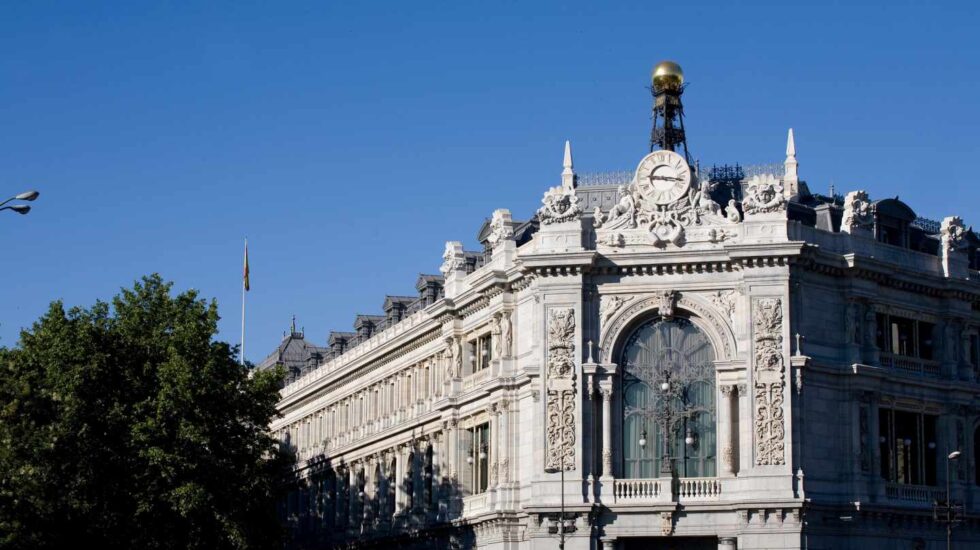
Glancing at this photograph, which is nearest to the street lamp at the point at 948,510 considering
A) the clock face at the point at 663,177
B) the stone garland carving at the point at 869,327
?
the stone garland carving at the point at 869,327

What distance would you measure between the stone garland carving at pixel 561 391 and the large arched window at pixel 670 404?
2458 millimetres

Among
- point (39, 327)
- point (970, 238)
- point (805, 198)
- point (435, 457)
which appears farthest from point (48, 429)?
point (970, 238)

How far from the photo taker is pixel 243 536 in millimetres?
80312

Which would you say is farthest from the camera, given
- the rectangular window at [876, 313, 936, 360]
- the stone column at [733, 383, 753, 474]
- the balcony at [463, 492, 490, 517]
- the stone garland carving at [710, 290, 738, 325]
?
the balcony at [463, 492, 490, 517]

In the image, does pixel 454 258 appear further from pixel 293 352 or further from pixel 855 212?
pixel 293 352

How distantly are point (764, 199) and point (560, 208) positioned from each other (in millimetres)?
9002

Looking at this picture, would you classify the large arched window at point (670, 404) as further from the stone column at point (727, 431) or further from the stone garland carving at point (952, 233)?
the stone garland carving at point (952, 233)

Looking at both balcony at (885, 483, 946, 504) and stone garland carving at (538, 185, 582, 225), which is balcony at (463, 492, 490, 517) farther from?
balcony at (885, 483, 946, 504)

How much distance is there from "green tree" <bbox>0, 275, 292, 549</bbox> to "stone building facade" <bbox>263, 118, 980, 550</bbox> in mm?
11887

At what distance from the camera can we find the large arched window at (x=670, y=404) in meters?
74.9

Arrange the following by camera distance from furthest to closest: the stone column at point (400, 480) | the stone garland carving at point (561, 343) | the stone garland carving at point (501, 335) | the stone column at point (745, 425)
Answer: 1. the stone column at point (400, 480)
2. the stone garland carving at point (501, 335)
3. the stone garland carving at point (561, 343)
4. the stone column at point (745, 425)

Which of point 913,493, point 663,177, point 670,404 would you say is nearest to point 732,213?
point 663,177

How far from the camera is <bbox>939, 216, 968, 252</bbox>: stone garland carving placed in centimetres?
8269

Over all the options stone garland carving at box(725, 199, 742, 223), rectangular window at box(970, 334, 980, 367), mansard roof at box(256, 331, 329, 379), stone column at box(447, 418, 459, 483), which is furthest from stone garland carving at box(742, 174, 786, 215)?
mansard roof at box(256, 331, 329, 379)
